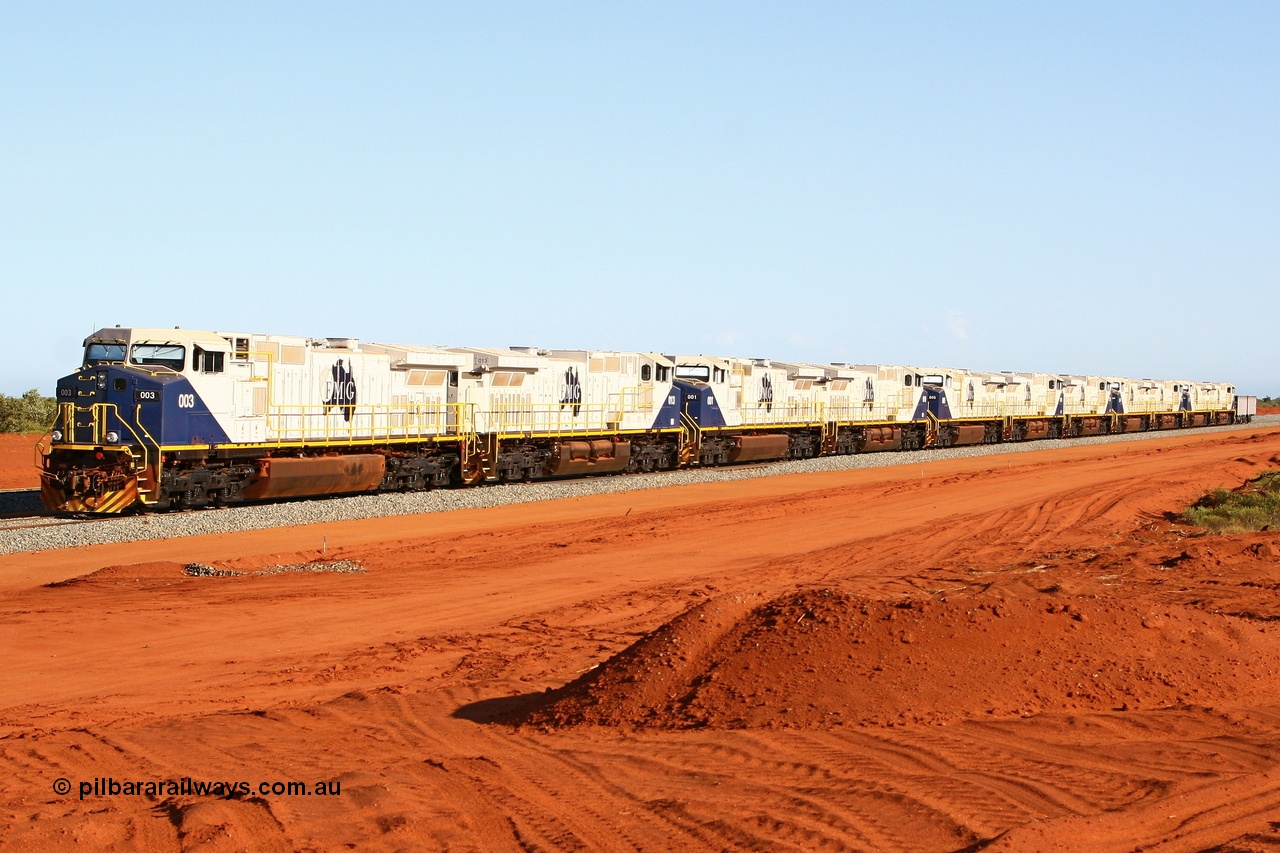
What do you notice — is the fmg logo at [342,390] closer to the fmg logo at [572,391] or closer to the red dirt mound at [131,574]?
the fmg logo at [572,391]

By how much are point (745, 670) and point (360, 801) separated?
3.89 metres

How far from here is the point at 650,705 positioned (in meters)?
9.69

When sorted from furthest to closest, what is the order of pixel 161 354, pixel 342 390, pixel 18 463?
pixel 18 463
pixel 342 390
pixel 161 354

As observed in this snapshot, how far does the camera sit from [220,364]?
25.7 m

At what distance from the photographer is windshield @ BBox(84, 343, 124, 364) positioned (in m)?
24.9

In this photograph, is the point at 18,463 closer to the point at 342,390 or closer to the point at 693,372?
the point at 342,390

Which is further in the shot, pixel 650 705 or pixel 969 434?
pixel 969 434

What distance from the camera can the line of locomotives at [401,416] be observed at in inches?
963

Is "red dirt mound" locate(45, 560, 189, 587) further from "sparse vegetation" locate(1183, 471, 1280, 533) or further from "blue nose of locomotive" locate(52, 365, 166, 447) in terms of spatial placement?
"sparse vegetation" locate(1183, 471, 1280, 533)

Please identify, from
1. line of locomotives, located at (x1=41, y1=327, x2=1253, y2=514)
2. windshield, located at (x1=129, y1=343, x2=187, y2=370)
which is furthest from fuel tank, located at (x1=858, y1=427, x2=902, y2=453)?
windshield, located at (x1=129, y1=343, x2=187, y2=370)

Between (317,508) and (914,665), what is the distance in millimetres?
19102

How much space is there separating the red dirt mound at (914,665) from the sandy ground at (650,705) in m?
0.03

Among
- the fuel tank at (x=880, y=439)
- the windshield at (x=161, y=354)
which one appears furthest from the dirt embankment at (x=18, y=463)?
the fuel tank at (x=880, y=439)

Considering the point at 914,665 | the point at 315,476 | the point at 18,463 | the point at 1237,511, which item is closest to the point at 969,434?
the point at 1237,511
